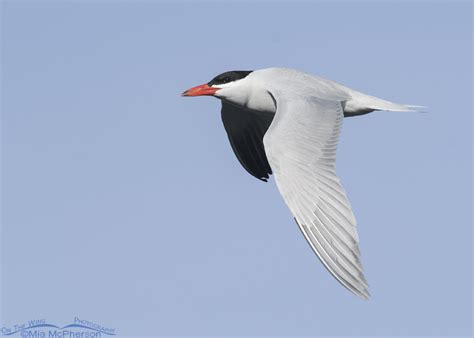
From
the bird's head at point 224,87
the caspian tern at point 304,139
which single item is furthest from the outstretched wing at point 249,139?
the bird's head at point 224,87

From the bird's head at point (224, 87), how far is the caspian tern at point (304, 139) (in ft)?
0.04

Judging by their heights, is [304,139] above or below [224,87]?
below

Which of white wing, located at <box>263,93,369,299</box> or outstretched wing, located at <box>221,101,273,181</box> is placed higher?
outstretched wing, located at <box>221,101,273,181</box>

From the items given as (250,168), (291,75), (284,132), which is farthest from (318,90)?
(250,168)

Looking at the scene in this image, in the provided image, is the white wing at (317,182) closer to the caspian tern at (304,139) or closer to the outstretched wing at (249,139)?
the caspian tern at (304,139)

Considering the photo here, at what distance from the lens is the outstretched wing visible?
12.6 metres

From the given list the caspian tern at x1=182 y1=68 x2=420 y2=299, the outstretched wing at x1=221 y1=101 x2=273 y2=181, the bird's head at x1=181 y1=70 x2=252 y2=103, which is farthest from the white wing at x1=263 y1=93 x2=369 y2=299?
the outstretched wing at x1=221 y1=101 x2=273 y2=181

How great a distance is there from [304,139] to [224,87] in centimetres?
245

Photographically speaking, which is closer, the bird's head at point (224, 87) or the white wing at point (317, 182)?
the white wing at point (317, 182)

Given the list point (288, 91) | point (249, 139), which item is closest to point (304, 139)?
point (288, 91)

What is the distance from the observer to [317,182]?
887cm

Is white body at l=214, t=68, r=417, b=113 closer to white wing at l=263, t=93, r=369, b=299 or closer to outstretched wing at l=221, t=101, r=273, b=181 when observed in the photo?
white wing at l=263, t=93, r=369, b=299

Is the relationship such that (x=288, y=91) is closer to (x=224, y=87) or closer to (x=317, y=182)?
(x=224, y=87)

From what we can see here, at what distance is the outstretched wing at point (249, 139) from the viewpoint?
12586mm
